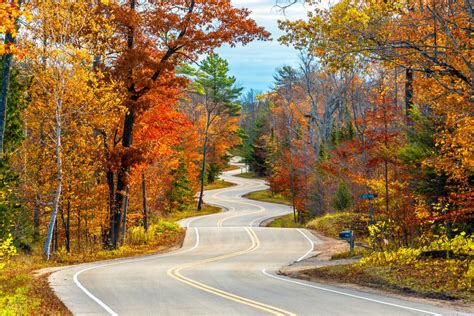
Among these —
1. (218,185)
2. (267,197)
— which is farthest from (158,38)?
(218,185)

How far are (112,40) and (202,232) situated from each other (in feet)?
56.4

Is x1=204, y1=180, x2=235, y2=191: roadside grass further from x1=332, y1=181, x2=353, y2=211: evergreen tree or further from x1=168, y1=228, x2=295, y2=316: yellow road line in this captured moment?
x1=168, y1=228, x2=295, y2=316: yellow road line

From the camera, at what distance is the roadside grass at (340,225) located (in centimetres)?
3384

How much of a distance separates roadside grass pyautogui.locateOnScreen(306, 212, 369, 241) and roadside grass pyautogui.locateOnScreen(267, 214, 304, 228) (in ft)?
38.5

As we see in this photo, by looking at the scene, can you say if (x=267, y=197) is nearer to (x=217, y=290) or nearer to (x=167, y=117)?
(x=167, y=117)

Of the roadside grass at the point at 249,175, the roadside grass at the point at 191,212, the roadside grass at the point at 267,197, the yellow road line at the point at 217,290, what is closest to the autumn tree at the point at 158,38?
the yellow road line at the point at 217,290

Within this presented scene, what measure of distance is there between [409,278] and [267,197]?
64.3 m

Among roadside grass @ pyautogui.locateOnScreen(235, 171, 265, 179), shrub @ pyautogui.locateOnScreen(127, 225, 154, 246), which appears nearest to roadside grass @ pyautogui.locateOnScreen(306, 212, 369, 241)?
shrub @ pyautogui.locateOnScreen(127, 225, 154, 246)

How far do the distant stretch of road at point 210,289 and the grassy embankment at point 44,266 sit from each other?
47cm

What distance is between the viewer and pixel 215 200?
242ft

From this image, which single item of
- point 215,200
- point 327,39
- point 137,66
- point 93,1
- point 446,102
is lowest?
point 215,200

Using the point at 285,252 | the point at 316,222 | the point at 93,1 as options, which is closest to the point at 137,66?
the point at 93,1

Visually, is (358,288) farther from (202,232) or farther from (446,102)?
(202,232)

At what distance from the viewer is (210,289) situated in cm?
1429
